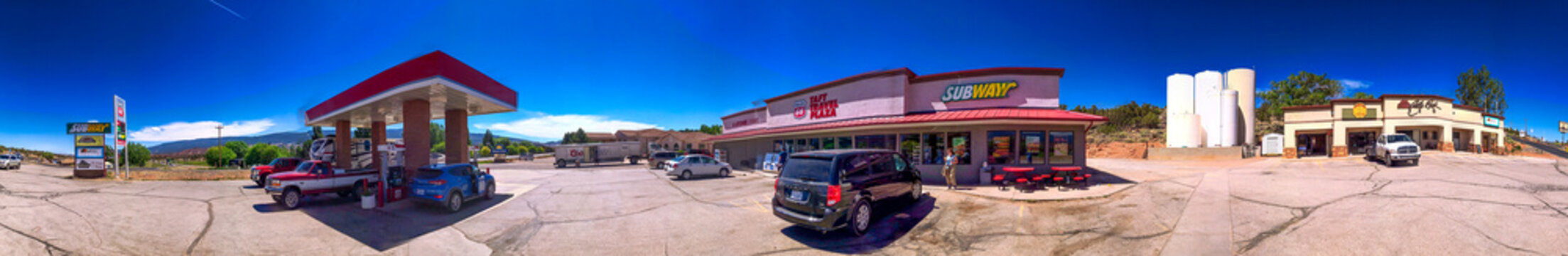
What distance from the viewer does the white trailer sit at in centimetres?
3488

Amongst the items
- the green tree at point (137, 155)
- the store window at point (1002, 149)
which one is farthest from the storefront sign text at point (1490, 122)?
the green tree at point (137, 155)

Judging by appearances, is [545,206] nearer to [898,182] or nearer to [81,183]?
[898,182]

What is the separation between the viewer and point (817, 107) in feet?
65.0

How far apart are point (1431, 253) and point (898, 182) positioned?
626 cm

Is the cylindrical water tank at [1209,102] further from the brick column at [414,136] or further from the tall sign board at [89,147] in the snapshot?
the tall sign board at [89,147]

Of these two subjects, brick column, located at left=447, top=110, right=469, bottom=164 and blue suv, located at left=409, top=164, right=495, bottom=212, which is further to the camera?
brick column, located at left=447, top=110, right=469, bottom=164

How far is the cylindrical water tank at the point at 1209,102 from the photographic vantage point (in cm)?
3003

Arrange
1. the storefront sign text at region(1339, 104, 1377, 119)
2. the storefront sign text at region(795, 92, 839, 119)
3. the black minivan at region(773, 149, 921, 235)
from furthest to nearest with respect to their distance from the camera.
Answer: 1. the storefront sign text at region(1339, 104, 1377, 119)
2. the storefront sign text at region(795, 92, 839, 119)
3. the black minivan at region(773, 149, 921, 235)

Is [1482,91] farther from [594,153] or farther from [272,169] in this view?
[272,169]

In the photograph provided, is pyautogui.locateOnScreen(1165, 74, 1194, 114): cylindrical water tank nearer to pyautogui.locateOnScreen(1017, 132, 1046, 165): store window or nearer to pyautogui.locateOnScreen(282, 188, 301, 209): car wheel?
pyautogui.locateOnScreen(1017, 132, 1046, 165): store window

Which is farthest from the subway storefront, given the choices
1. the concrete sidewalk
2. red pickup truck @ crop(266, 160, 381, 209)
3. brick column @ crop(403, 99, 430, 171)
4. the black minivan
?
red pickup truck @ crop(266, 160, 381, 209)

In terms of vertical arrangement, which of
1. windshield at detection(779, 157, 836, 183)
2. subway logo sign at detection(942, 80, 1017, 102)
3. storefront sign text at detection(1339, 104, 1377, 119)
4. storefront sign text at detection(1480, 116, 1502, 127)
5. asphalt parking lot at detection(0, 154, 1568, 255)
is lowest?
asphalt parking lot at detection(0, 154, 1568, 255)

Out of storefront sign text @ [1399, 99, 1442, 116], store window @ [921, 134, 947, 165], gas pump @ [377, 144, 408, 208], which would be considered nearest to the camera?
gas pump @ [377, 144, 408, 208]

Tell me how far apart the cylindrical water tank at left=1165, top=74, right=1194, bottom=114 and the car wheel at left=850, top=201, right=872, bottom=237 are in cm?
3534
